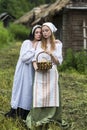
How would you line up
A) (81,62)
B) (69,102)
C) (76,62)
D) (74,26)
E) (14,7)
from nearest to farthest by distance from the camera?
(69,102) → (81,62) → (76,62) → (74,26) → (14,7)

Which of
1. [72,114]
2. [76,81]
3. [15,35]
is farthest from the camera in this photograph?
[15,35]

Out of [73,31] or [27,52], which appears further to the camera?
[73,31]

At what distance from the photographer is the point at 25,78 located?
7.13 metres

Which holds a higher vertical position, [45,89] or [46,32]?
[46,32]

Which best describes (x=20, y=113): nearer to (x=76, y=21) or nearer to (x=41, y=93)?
(x=41, y=93)

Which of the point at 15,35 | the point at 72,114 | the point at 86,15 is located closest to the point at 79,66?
the point at 86,15

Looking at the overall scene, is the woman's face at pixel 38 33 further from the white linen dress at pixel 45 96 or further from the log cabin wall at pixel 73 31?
the log cabin wall at pixel 73 31

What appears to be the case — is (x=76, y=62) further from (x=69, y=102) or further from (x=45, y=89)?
(x=45, y=89)

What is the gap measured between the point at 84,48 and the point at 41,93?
A: 1024cm

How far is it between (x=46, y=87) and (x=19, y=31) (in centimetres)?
3398

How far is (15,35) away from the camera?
41.7 metres

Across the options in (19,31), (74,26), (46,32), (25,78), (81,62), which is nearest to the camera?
(46,32)

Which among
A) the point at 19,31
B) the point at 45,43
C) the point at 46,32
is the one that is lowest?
the point at 45,43

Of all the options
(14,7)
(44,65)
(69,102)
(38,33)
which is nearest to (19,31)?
(14,7)
